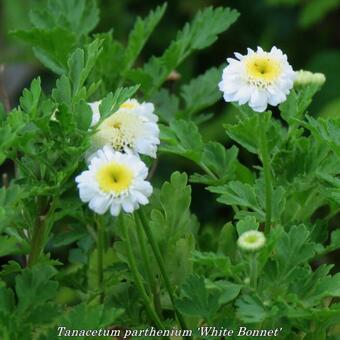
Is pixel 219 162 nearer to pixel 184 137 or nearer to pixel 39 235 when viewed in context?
pixel 184 137

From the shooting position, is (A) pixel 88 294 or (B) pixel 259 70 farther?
(A) pixel 88 294

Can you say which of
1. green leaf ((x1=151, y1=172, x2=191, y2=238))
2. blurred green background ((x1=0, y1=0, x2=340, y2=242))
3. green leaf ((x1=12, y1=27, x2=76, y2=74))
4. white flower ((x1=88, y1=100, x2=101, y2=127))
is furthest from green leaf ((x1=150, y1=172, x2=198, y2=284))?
blurred green background ((x1=0, y1=0, x2=340, y2=242))

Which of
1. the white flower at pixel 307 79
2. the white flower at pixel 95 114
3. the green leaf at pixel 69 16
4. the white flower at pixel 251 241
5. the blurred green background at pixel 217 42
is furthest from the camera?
the blurred green background at pixel 217 42

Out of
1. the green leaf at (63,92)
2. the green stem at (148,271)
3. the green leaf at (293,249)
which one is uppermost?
the green leaf at (63,92)

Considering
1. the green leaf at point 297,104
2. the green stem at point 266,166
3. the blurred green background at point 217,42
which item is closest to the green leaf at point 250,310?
the green stem at point 266,166

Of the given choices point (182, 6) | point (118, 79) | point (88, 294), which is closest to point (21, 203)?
point (88, 294)

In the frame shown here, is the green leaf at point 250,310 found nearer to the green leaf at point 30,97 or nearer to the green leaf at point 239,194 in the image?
the green leaf at point 239,194

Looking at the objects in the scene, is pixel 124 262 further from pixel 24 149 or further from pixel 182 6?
pixel 182 6
